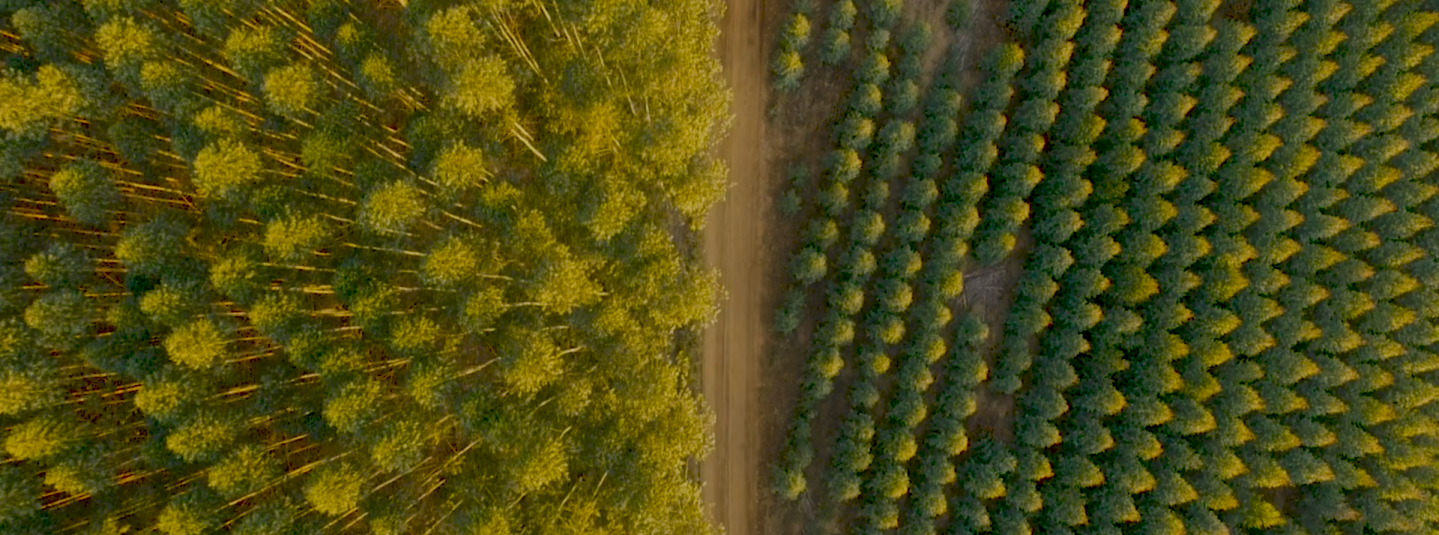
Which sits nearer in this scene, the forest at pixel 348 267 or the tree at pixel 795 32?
the forest at pixel 348 267

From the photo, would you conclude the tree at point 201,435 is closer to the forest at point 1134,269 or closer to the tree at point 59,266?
the tree at point 59,266

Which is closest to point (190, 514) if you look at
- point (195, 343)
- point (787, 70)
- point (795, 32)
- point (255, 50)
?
point (195, 343)

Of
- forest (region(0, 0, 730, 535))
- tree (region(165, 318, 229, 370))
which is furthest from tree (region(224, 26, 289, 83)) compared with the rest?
tree (region(165, 318, 229, 370))

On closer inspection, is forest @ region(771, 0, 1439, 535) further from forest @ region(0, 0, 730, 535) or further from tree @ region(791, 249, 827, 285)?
forest @ region(0, 0, 730, 535)

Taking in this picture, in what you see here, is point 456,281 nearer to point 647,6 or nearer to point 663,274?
point 663,274

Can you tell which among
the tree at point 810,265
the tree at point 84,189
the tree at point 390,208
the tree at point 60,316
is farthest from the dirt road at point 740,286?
the tree at point 60,316

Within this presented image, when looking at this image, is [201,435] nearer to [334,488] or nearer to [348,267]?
[334,488]
